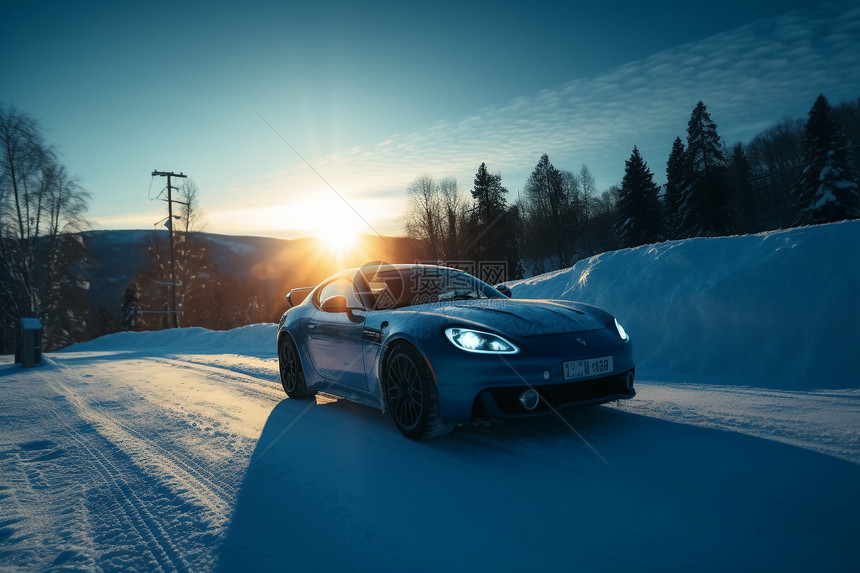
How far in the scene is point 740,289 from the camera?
6715mm

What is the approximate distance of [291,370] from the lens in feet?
18.2

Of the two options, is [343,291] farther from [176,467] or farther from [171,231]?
[171,231]

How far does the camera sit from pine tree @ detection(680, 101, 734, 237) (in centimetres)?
4059

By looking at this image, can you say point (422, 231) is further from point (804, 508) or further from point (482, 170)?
point (804, 508)

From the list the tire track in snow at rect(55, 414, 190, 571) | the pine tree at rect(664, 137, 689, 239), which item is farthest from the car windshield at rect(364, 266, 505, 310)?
the pine tree at rect(664, 137, 689, 239)

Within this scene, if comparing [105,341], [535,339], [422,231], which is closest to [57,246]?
[105,341]

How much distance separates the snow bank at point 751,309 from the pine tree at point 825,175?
34328mm

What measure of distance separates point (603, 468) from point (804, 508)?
914 mm

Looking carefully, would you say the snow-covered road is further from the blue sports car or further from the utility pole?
the utility pole

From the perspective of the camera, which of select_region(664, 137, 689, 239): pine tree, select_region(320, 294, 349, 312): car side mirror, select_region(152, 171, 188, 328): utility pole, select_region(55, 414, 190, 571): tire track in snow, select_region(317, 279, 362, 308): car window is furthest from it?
select_region(664, 137, 689, 239): pine tree

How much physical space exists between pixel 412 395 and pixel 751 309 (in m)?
5.18

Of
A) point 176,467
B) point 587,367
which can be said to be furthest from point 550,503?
point 176,467

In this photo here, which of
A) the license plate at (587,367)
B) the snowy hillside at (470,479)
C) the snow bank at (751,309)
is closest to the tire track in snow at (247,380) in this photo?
the snowy hillside at (470,479)

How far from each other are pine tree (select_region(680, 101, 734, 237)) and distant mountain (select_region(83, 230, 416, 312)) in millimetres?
24545
